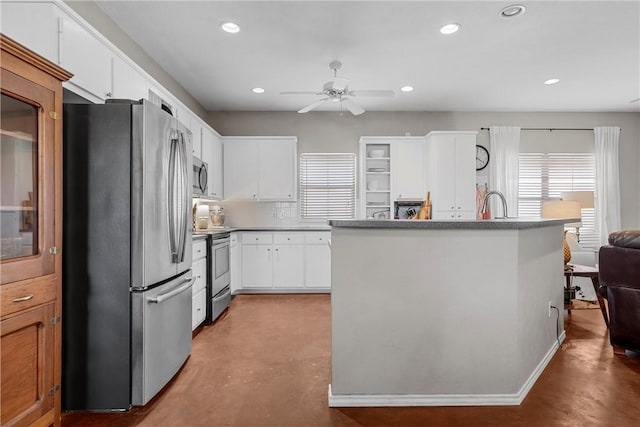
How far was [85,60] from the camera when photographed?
7.40 feet

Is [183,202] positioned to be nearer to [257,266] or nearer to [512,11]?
[257,266]

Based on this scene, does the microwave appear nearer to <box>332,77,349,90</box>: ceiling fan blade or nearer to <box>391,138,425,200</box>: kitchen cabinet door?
<box>332,77,349,90</box>: ceiling fan blade

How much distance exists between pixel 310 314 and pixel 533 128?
15.7 feet

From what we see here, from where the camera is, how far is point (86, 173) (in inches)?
80.1

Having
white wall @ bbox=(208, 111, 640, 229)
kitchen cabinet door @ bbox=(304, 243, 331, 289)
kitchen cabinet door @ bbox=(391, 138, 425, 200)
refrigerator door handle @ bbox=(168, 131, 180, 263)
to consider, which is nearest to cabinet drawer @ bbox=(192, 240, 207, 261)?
refrigerator door handle @ bbox=(168, 131, 180, 263)

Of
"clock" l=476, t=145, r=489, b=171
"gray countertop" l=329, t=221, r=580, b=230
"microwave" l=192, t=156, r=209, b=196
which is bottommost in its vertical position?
"gray countertop" l=329, t=221, r=580, b=230

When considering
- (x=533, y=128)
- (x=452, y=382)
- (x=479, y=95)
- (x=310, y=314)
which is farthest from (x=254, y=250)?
(x=533, y=128)

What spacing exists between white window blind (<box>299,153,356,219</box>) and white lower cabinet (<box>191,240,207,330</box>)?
92.4 inches

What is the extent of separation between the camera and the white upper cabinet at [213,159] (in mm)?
4617

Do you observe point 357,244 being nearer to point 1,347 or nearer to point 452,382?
point 452,382

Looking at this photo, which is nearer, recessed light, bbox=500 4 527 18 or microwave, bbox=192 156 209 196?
recessed light, bbox=500 4 527 18

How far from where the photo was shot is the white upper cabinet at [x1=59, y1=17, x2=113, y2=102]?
82.7 inches

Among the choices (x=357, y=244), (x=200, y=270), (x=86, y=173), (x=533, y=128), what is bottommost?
(x=200, y=270)

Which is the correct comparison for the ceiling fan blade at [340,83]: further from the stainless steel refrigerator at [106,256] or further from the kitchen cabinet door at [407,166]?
the kitchen cabinet door at [407,166]
